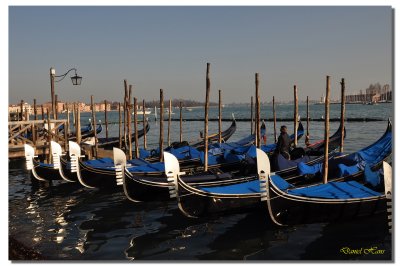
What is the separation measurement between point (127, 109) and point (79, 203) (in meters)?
3.97

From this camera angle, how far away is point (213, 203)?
741cm

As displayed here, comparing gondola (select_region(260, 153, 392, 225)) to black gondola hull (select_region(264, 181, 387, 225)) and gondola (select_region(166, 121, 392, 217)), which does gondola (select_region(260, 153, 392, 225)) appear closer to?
black gondola hull (select_region(264, 181, 387, 225))

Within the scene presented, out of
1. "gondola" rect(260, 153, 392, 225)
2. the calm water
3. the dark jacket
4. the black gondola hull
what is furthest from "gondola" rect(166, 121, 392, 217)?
the dark jacket

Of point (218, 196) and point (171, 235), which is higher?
point (218, 196)

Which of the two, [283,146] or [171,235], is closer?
[171,235]

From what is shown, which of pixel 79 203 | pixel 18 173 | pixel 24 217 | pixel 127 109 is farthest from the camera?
pixel 18 173

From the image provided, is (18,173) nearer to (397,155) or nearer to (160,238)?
(160,238)

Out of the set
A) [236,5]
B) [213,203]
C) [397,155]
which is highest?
[236,5]

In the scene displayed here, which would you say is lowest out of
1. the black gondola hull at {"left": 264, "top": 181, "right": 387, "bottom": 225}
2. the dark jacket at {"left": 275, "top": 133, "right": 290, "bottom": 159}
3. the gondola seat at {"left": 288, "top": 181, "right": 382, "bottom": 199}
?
the black gondola hull at {"left": 264, "top": 181, "right": 387, "bottom": 225}

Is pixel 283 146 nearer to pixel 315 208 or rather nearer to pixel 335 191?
pixel 335 191

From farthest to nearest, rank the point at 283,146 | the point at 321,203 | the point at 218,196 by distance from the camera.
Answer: the point at 283,146, the point at 218,196, the point at 321,203

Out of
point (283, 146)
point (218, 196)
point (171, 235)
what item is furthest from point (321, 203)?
point (283, 146)

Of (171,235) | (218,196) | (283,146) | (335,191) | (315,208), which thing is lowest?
(171,235)
